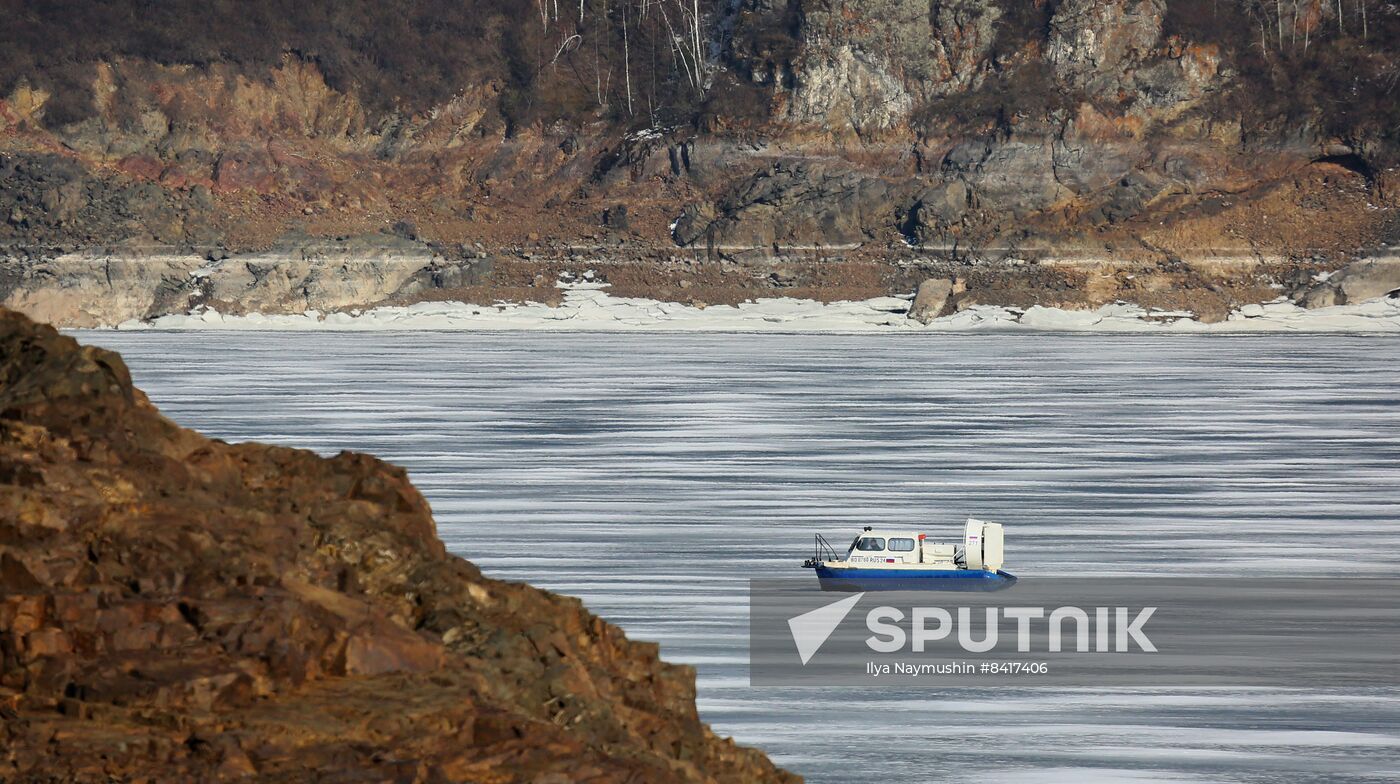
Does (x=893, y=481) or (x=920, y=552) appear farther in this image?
(x=893, y=481)

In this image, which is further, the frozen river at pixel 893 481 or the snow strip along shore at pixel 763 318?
the snow strip along shore at pixel 763 318

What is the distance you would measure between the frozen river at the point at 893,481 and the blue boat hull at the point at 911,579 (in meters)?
0.69

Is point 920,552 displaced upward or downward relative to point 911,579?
upward

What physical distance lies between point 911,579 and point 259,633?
12.6m

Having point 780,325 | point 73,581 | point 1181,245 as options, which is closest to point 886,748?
point 73,581

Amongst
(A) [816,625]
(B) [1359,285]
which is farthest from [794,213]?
(A) [816,625]

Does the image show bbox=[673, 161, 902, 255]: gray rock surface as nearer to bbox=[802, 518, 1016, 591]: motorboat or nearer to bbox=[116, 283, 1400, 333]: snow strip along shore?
bbox=[116, 283, 1400, 333]: snow strip along shore

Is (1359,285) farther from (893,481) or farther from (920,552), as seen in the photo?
(920,552)

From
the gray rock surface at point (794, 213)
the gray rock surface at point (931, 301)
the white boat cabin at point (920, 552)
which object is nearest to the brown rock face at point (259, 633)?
the white boat cabin at point (920, 552)

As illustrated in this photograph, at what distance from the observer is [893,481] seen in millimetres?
26422

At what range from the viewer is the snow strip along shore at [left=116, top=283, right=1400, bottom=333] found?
7400 cm

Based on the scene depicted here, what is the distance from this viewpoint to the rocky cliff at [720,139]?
81.4 m

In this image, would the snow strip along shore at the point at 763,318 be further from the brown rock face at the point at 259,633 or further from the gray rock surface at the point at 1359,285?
the brown rock face at the point at 259,633

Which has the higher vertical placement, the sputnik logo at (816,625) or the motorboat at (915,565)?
the motorboat at (915,565)
